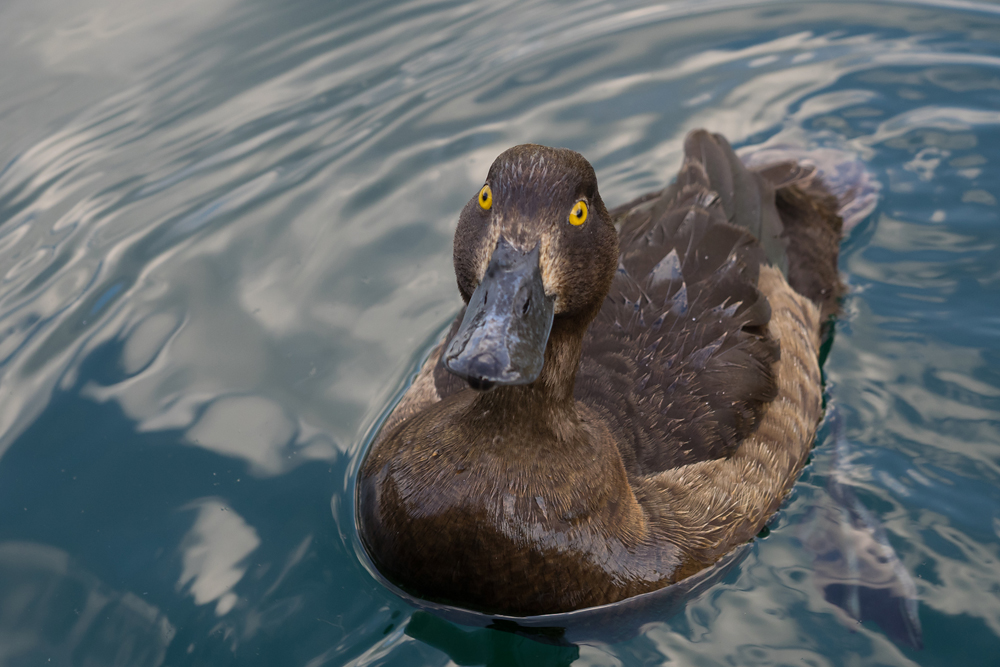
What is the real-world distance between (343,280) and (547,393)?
8.58 ft

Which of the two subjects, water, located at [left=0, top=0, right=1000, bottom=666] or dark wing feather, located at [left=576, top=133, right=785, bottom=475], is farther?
dark wing feather, located at [left=576, top=133, right=785, bottom=475]

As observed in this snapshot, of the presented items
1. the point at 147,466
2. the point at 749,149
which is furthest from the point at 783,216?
the point at 147,466

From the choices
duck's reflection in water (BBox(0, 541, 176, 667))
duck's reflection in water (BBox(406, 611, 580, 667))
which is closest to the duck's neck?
duck's reflection in water (BBox(406, 611, 580, 667))

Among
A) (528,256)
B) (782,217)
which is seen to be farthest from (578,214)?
(782,217)

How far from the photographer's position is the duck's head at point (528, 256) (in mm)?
3047

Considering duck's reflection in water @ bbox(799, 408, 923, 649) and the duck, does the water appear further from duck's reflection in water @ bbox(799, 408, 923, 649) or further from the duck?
the duck

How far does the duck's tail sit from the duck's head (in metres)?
1.87

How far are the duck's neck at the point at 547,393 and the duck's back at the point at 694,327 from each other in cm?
53

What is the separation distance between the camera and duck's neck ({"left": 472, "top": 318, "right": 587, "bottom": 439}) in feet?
11.9

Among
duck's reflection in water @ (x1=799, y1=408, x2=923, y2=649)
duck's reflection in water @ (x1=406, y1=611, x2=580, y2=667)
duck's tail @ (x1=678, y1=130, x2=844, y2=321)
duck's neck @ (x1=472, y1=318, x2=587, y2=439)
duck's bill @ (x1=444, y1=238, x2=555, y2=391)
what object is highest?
duck's bill @ (x1=444, y1=238, x2=555, y2=391)

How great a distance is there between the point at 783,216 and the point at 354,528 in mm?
3302

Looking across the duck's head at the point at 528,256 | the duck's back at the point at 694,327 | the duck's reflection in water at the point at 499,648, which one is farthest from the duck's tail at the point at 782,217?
the duck's reflection in water at the point at 499,648

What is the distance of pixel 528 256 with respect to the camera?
10.8ft

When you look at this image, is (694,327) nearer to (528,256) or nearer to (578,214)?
(578,214)
